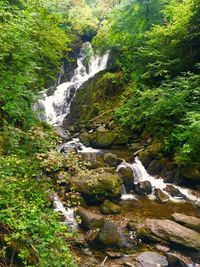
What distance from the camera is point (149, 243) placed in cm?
784

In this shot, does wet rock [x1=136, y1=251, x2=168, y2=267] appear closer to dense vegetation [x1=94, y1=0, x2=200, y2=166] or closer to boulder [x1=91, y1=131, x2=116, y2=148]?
dense vegetation [x1=94, y1=0, x2=200, y2=166]

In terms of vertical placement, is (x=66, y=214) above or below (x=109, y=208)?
below

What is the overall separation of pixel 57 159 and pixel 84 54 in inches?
1015

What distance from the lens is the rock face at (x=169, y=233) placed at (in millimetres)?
7445

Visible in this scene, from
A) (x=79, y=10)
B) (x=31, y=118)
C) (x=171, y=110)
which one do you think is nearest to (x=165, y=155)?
(x=171, y=110)

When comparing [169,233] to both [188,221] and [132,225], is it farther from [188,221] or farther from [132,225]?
[132,225]

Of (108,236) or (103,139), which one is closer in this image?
(108,236)

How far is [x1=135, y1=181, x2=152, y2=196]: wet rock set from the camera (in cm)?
1138

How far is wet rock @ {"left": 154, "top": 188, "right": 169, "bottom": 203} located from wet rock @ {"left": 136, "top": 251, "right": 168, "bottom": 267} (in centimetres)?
376

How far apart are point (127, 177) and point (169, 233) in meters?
4.18

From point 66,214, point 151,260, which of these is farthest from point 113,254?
point 66,214

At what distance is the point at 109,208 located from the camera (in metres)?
9.52

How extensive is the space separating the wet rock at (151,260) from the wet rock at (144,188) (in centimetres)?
420

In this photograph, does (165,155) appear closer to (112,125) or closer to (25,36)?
(112,125)
